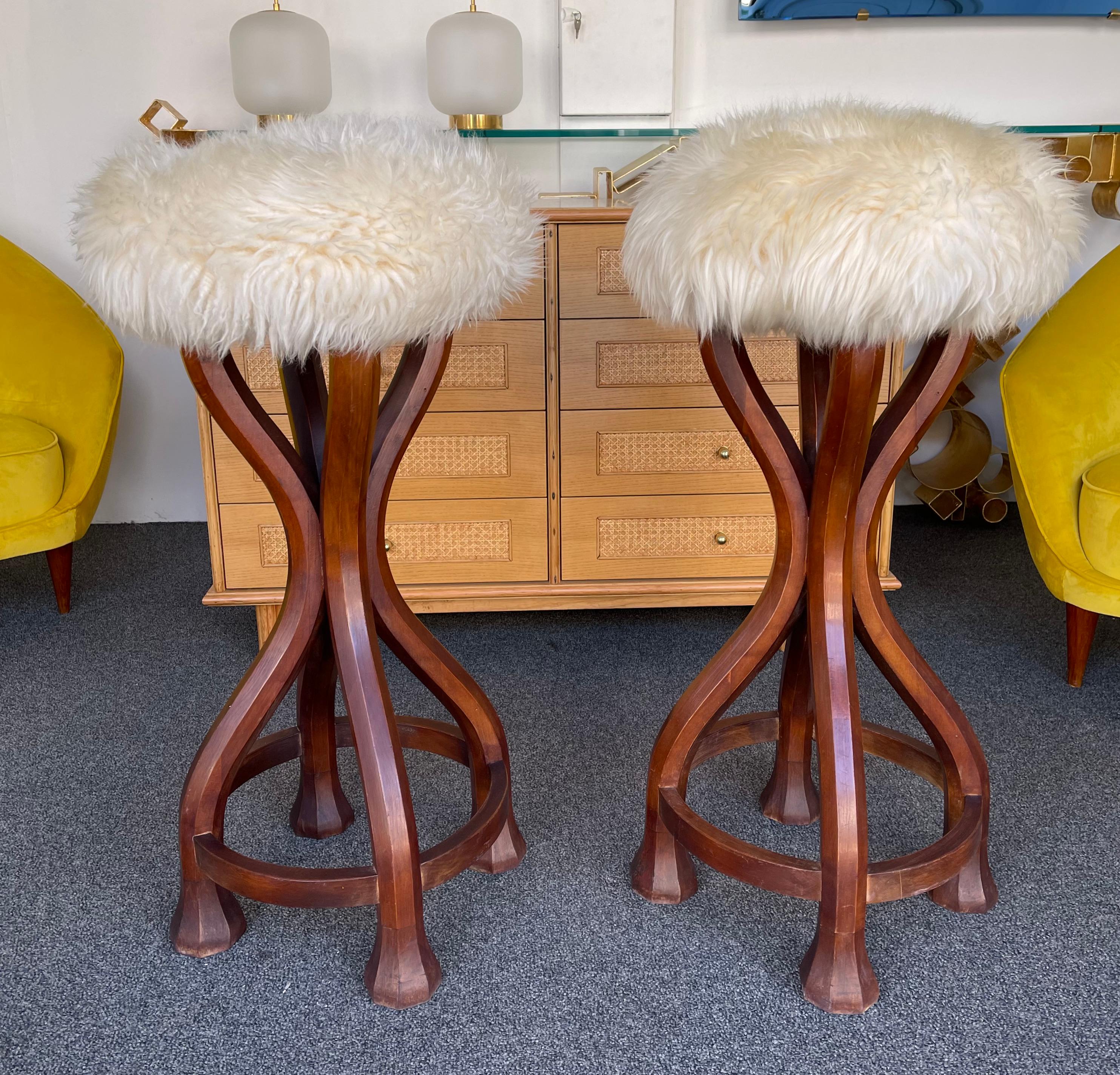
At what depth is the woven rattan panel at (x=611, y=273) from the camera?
1.77 m

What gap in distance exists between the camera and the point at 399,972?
1.08m

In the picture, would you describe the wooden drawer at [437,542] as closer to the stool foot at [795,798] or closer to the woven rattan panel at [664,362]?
the woven rattan panel at [664,362]

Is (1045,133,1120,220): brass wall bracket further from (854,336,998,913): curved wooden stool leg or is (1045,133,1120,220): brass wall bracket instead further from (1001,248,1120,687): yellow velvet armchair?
(854,336,998,913): curved wooden stool leg

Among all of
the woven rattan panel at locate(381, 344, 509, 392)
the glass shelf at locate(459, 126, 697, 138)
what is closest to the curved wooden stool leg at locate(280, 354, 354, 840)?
the woven rattan panel at locate(381, 344, 509, 392)

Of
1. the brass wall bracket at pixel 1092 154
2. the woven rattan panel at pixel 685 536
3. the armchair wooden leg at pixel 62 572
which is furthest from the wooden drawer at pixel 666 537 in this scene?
the armchair wooden leg at pixel 62 572

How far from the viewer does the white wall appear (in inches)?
95.3

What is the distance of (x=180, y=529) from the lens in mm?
2736

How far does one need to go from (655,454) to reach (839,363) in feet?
2.86

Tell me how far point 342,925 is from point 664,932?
39 cm

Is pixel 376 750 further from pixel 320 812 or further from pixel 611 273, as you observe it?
pixel 611 273

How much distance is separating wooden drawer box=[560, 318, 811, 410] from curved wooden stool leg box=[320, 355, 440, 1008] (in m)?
0.79

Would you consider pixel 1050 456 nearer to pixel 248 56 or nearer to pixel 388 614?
pixel 388 614

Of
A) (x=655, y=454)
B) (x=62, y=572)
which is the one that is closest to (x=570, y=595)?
(x=655, y=454)

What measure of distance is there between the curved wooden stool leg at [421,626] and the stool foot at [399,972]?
143mm
